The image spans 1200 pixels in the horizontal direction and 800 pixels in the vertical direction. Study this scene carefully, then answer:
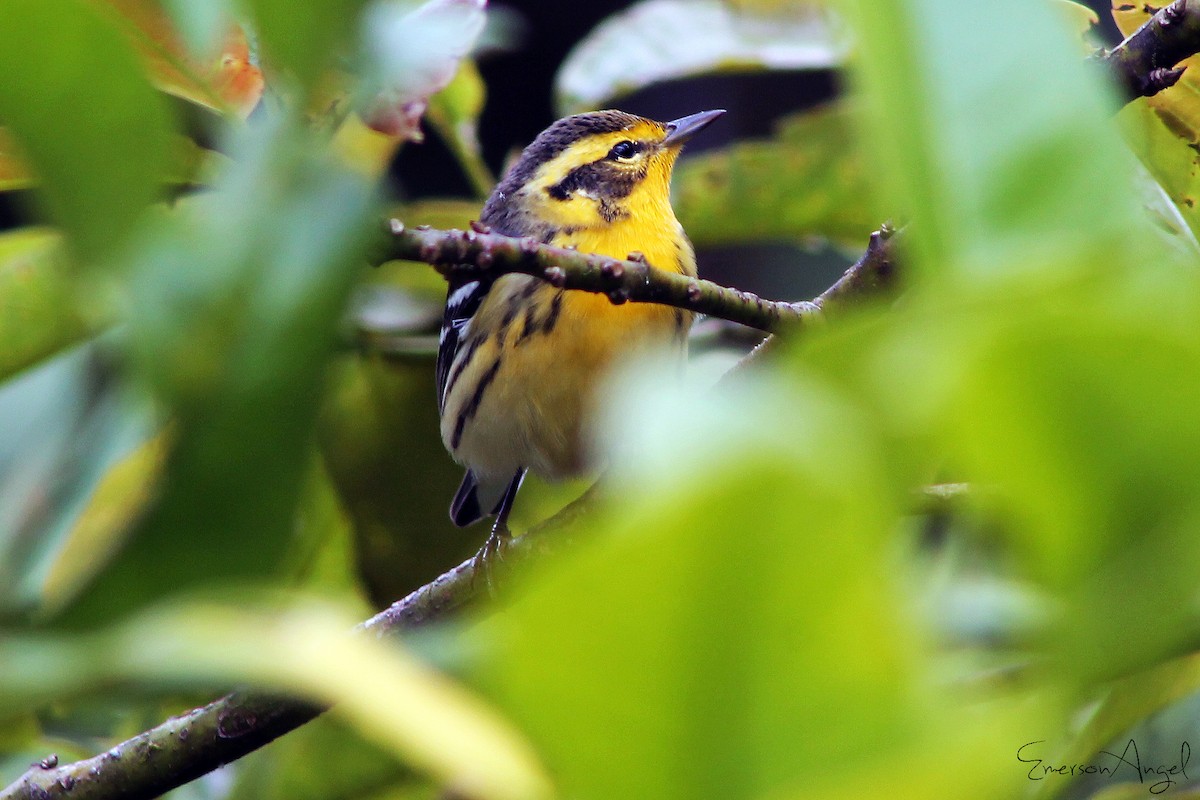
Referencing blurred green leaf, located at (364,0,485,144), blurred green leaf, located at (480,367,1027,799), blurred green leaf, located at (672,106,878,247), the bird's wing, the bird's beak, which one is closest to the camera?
blurred green leaf, located at (480,367,1027,799)

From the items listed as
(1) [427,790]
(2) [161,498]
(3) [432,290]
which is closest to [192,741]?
(1) [427,790]

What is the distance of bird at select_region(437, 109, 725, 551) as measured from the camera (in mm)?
1341

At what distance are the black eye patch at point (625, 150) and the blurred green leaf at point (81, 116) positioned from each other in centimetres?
137

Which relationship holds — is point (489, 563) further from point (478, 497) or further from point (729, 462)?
point (478, 497)

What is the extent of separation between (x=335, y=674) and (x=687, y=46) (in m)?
1.18

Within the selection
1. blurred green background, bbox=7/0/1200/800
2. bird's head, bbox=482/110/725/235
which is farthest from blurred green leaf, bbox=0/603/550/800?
bird's head, bbox=482/110/725/235

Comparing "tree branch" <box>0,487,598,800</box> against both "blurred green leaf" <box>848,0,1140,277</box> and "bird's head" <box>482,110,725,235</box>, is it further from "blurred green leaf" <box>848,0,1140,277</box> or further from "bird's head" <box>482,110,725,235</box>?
"bird's head" <box>482,110,725,235</box>

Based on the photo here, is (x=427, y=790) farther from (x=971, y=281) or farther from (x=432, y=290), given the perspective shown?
(x=971, y=281)

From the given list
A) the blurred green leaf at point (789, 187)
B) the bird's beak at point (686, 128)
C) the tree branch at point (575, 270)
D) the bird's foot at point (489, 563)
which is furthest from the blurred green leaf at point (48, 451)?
the bird's beak at point (686, 128)

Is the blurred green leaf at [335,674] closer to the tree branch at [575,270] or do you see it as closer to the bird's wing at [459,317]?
the tree branch at [575,270]

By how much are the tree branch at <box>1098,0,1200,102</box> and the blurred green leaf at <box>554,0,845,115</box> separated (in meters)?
0.63

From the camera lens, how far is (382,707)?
17 cm

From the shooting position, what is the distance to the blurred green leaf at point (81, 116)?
22 cm

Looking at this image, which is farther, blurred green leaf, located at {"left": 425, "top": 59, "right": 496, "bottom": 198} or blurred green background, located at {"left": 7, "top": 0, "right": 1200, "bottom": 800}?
blurred green leaf, located at {"left": 425, "top": 59, "right": 496, "bottom": 198}
